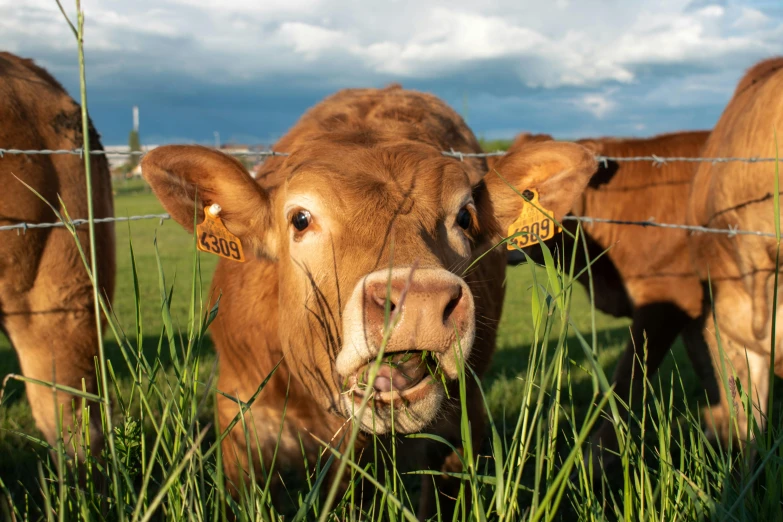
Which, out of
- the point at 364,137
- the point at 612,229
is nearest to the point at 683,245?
the point at 612,229

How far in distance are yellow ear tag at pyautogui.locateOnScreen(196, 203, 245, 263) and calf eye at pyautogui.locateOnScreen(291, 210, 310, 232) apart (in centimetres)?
40

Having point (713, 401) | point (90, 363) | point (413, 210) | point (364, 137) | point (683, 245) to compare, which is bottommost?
point (713, 401)

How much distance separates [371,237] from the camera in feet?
7.29

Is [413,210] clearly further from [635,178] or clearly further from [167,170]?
[635,178]

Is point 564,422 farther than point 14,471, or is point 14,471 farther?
point 564,422

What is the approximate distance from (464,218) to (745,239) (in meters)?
1.67

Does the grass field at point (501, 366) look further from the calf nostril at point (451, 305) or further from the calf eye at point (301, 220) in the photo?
the calf eye at point (301, 220)

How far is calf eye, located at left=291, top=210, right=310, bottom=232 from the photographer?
2459 mm

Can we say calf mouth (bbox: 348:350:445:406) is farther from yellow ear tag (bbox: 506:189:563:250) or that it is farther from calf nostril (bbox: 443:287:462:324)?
yellow ear tag (bbox: 506:189:563:250)

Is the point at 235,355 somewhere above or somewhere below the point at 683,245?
below

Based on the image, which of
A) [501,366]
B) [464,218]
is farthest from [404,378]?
[501,366]

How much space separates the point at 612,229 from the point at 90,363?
3.98 m

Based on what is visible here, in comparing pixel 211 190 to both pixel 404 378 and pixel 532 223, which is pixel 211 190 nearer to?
pixel 404 378

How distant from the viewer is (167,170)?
2.61 metres
